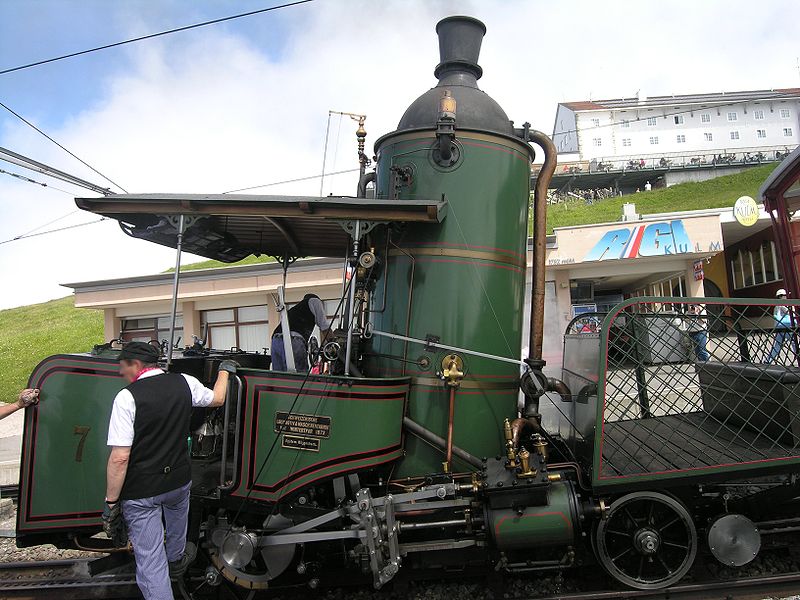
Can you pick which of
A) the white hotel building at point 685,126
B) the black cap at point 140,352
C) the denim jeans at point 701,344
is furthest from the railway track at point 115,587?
the white hotel building at point 685,126

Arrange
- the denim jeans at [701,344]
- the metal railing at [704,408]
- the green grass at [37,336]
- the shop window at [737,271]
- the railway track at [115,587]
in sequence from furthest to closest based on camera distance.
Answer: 1. the green grass at [37,336]
2. the shop window at [737,271]
3. the denim jeans at [701,344]
4. the railway track at [115,587]
5. the metal railing at [704,408]

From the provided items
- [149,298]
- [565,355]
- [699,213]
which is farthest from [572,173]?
[565,355]

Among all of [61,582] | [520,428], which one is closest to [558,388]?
[520,428]

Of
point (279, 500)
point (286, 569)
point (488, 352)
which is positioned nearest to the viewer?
point (279, 500)

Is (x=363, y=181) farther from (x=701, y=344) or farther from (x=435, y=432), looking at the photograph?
(x=701, y=344)

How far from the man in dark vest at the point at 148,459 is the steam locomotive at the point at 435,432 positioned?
395 millimetres

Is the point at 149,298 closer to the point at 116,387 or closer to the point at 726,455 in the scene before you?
the point at 116,387

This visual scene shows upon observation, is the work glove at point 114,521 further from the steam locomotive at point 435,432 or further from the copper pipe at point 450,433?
the copper pipe at point 450,433

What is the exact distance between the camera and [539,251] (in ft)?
15.7

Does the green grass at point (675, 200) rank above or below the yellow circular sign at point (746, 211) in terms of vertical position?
above

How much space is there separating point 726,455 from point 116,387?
4519 mm

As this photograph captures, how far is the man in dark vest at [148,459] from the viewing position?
3291 mm

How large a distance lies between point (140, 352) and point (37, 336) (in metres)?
32.5

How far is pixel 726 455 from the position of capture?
157 inches
